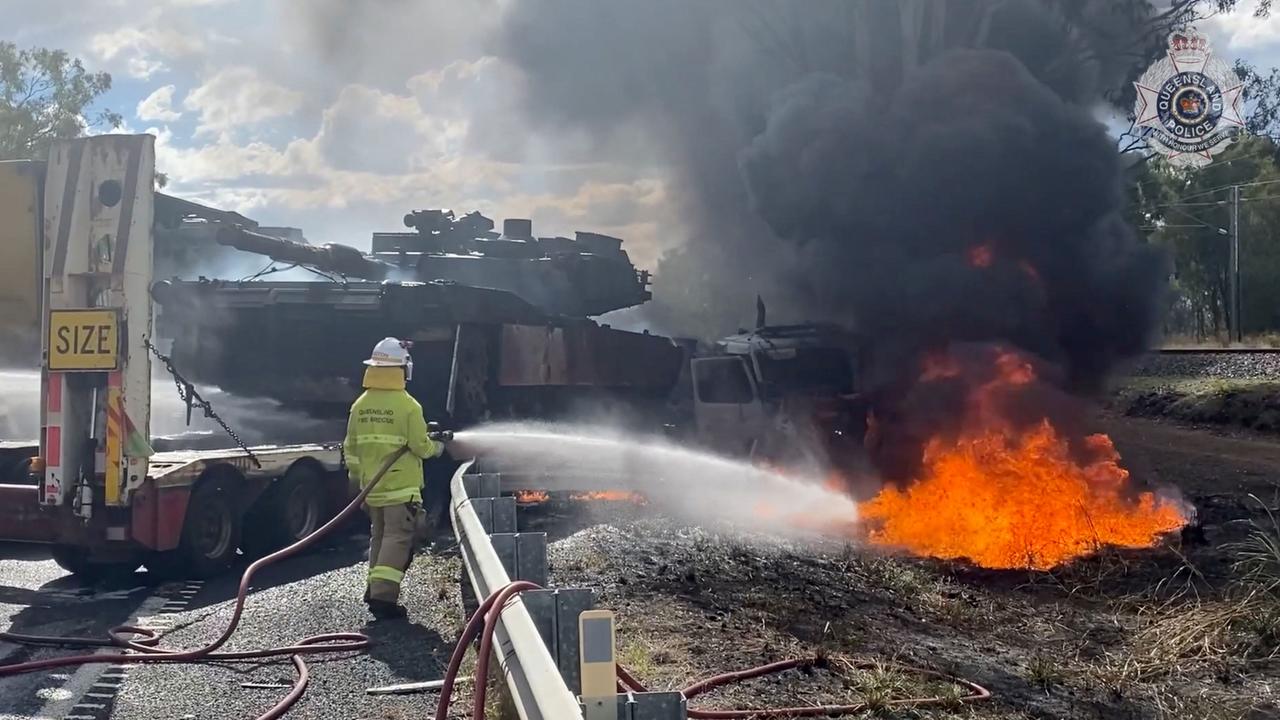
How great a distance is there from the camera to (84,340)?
841 cm

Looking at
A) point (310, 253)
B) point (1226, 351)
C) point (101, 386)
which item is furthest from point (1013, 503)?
point (1226, 351)

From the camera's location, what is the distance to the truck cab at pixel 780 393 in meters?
13.7

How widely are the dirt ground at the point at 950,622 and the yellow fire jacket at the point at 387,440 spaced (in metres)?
1.32

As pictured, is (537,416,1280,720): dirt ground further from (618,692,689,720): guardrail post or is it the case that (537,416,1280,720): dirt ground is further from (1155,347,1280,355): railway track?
(1155,347,1280,355): railway track

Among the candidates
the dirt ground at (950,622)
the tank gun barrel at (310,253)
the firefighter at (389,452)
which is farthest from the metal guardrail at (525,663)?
the tank gun barrel at (310,253)

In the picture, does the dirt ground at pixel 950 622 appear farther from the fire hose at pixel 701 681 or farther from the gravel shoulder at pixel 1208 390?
the gravel shoulder at pixel 1208 390

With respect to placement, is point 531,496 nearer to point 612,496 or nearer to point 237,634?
point 612,496

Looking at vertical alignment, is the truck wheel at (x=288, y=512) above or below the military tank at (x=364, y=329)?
below

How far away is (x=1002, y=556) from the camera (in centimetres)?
900

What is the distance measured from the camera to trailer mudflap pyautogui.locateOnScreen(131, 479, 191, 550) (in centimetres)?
838

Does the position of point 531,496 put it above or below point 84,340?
below

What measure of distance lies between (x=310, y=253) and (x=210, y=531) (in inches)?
222

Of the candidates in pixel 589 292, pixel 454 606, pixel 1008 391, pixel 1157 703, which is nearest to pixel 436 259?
pixel 589 292

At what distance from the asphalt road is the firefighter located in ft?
1.45
